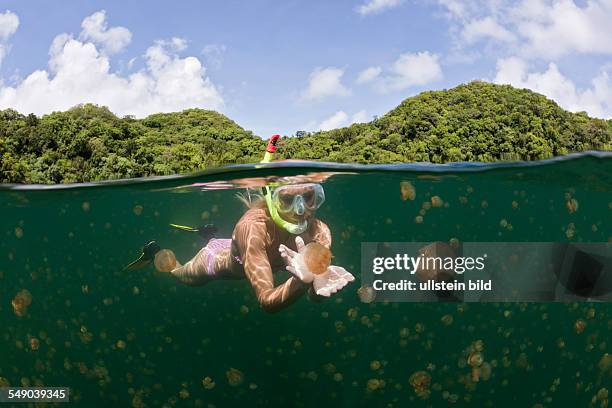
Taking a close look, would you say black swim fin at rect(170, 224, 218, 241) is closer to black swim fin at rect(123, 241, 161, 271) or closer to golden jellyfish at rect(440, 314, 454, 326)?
black swim fin at rect(123, 241, 161, 271)

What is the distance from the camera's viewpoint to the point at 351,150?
45.5 meters

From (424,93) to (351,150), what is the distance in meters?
9.16

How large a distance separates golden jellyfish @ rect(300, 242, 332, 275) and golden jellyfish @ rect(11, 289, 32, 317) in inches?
155

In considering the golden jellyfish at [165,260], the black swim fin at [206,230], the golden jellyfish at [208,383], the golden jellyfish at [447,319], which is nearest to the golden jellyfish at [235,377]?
the golden jellyfish at [208,383]

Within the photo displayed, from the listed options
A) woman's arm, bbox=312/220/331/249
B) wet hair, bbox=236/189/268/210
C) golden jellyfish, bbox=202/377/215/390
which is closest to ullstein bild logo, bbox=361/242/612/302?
woman's arm, bbox=312/220/331/249

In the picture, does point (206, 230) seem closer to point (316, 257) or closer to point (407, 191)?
point (316, 257)

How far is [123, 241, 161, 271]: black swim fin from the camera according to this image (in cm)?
808

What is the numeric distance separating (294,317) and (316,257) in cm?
71

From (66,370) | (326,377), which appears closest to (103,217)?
(66,370)

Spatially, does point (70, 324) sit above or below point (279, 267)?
below

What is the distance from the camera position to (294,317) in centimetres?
761

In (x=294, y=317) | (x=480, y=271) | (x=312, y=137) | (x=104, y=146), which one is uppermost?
(x=312, y=137)

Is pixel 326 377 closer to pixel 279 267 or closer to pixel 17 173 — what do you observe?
pixel 279 267

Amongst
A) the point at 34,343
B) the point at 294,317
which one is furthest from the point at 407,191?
the point at 34,343
